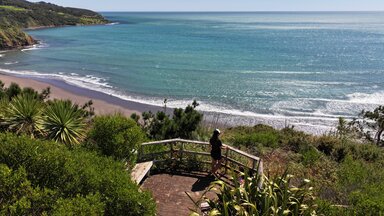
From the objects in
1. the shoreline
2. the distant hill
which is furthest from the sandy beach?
the distant hill

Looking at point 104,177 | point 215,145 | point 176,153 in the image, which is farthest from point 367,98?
point 104,177

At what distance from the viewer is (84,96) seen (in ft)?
103

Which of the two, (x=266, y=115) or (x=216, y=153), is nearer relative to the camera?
(x=216, y=153)

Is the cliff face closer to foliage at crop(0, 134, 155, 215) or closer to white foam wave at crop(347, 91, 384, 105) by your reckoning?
white foam wave at crop(347, 91, 384, 105)

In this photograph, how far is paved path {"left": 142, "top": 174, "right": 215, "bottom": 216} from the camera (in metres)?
8.36

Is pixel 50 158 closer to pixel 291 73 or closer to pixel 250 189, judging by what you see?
pixel 250 189

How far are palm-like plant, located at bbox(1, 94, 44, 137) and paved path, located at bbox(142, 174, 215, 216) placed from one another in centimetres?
407

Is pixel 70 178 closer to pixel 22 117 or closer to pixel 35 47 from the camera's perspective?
pixel 22 117

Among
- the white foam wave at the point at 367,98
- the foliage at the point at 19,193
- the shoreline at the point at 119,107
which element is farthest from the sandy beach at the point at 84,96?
the foliage at the point at 19,193

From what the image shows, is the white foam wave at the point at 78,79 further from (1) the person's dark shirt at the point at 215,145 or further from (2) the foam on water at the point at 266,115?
(1) the person's dark shirt at the point at 215,145

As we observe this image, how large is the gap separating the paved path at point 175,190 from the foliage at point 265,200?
1554 mm

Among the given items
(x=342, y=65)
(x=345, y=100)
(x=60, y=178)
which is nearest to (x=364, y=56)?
(x=342, y=65)

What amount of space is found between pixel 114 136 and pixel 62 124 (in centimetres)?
268

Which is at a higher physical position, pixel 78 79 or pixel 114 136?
pixel 114 136
